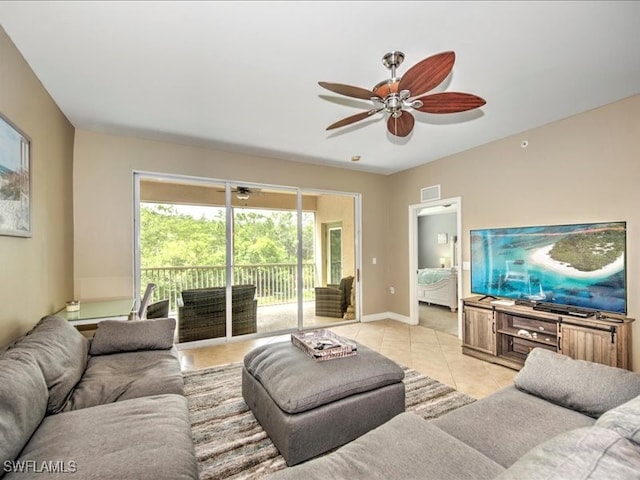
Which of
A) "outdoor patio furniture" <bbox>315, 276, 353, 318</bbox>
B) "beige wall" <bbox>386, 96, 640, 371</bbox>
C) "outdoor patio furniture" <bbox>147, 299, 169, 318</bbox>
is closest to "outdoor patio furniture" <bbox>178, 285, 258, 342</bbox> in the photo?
"outdoor patio furniture" <bbox>147, 299, 169, 318</bbox>

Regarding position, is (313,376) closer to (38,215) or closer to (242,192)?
(38,215)

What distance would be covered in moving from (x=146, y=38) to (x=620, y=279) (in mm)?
4384

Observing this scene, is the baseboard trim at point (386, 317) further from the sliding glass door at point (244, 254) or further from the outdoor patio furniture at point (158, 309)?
the outdoor patio furniture at point (158, 309)

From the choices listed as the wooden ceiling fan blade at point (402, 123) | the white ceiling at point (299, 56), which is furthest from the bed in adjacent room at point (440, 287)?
the wooden ceiling fan blade at point (402, 123)

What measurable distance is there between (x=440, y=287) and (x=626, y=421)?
582 cm

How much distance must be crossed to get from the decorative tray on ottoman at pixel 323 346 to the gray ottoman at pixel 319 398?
49mm

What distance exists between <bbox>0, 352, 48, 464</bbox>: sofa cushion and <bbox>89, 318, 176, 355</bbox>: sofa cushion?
2.89 ft

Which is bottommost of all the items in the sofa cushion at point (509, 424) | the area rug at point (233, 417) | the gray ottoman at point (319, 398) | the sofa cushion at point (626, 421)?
the area rug at point (233, 417)

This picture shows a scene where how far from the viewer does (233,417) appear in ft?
7.66

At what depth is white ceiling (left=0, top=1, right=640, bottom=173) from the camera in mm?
1765

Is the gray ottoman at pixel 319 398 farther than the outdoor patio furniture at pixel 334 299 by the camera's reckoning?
No

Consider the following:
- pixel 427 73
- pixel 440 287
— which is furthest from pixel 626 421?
pixel 440 287

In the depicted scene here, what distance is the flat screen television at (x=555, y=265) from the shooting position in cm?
284

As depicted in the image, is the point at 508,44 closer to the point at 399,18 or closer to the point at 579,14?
the point at 579,14
